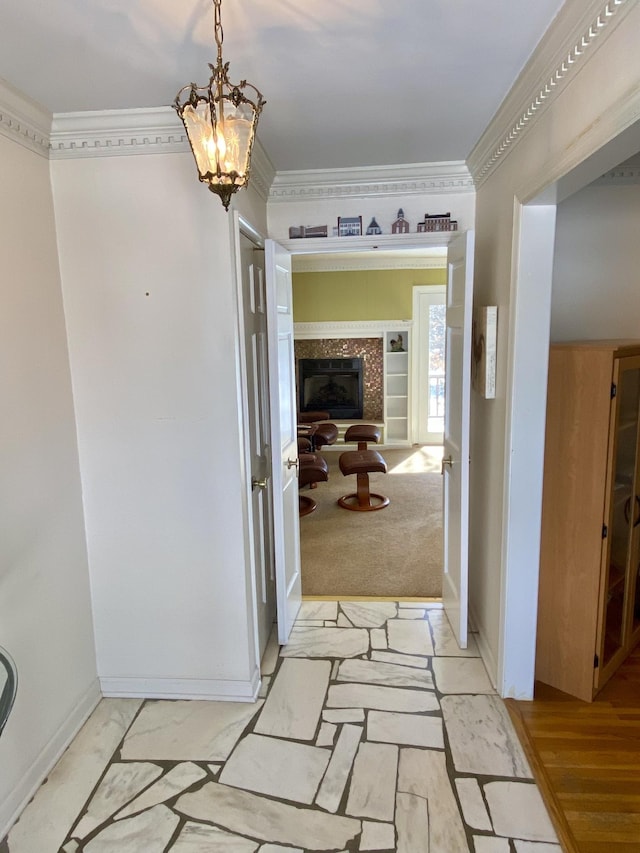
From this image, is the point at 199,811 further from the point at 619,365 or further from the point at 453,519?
the point at 619,365

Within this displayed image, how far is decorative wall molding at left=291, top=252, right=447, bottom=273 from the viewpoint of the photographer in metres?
6.89

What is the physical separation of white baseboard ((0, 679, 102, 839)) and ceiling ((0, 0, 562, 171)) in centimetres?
240

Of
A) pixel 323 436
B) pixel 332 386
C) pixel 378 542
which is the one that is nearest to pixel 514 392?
pixel 378 542

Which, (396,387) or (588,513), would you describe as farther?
(396,387)

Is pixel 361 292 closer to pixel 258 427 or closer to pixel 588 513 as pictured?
pixel 258 427

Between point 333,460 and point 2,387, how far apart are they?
5165 mm

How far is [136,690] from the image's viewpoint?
244 cm

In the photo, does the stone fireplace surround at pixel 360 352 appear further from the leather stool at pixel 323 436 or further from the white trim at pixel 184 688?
the white trim at pixel 184 688

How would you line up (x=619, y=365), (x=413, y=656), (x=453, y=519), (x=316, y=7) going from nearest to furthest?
(x=316, y=7) → (x=619, y=365) → (x=413, y=656) → (x=453, y=519)

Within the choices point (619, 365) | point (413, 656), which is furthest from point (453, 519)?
point (619, 365)

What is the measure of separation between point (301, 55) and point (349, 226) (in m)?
1.23

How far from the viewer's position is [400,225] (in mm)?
2803

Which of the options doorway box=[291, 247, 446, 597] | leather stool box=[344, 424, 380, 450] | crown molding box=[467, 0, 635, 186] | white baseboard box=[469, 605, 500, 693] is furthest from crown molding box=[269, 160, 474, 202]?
leather stool box=[344, 424, 380, 450]

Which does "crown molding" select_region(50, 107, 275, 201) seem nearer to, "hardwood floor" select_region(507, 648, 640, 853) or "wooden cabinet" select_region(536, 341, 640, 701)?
"wooden cabinet" select_region(536, 341, 640, 701)
